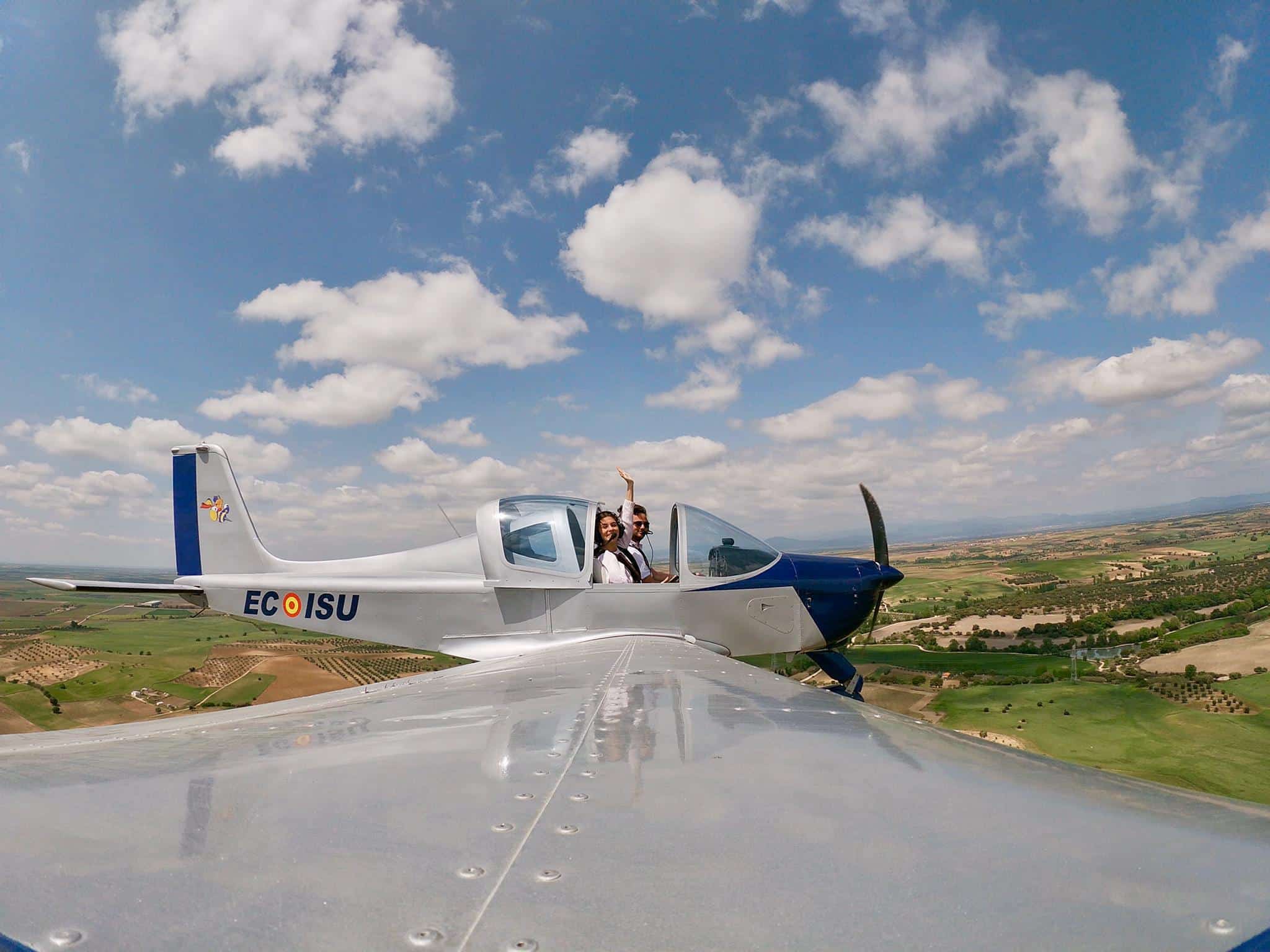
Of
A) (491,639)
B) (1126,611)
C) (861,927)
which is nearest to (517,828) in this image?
(861,927)

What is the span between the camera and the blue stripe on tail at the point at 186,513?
885cm

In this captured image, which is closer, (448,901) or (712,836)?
(448,901)

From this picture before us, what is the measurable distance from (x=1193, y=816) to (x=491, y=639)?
648 centimetres

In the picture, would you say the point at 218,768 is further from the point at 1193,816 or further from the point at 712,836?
the point at 1193,816

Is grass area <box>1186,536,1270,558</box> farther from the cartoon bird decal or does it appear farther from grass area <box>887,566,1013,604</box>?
the cartoon bird decal

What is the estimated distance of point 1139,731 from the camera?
15656 mm

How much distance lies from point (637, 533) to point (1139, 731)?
16.7 m

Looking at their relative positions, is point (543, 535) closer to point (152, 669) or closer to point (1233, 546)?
point (152, 669)

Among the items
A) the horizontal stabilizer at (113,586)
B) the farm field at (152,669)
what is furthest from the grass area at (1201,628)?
the horizontal stabilizer at (113,586)

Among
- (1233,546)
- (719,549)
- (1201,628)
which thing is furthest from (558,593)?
(1233,546)

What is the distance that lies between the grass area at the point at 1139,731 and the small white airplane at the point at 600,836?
15558 mm

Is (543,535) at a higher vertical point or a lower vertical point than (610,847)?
higher

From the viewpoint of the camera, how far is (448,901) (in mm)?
833

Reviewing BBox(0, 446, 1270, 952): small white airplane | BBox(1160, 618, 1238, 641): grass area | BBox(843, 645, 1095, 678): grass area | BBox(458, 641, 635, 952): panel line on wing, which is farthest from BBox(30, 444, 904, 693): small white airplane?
BBox(1160, 618, 1238, 641): grass area
